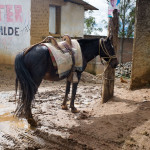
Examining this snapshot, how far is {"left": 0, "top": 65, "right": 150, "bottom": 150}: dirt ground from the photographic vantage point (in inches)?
125

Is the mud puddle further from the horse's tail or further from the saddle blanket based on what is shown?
the saddle blanket

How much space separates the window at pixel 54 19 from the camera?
1065cm

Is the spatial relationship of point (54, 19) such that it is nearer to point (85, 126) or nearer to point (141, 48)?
point (141, 48)

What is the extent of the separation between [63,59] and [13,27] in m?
6.80

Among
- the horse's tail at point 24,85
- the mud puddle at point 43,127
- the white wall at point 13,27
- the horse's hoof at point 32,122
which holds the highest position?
the white wall at point 13,27

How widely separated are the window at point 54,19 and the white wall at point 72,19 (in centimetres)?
22

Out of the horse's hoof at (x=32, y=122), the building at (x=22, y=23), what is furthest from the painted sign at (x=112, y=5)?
the building at (x=22, y=23)

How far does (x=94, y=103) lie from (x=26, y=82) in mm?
2311

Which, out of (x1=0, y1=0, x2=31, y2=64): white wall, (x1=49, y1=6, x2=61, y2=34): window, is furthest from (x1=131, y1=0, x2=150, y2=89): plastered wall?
(x1=49, y1=6, x2=61, y2=34): window

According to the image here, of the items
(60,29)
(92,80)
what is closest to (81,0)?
(60,29)

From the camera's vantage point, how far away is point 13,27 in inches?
385

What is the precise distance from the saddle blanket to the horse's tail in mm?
544

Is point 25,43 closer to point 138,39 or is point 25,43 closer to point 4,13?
point 4,13

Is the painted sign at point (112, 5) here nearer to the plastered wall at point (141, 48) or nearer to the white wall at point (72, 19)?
the plastered wall at point (141, 48)
